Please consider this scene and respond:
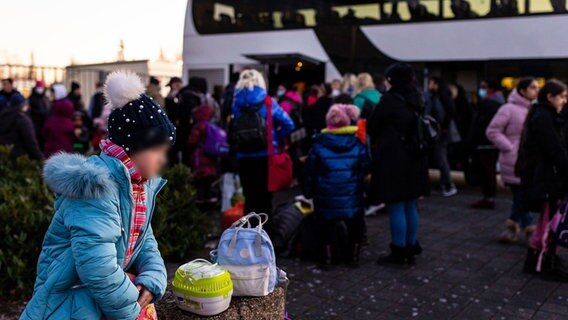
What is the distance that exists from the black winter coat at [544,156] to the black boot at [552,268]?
20.6 inches

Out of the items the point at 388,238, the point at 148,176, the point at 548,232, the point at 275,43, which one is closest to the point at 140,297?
the point at 148,176

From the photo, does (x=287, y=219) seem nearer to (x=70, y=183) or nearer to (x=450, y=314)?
(x=450, y=314)

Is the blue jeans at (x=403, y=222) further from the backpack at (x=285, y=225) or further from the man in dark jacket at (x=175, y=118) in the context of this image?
the man in dark jacket at (x=175, y=118)

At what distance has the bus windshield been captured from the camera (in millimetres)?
10758

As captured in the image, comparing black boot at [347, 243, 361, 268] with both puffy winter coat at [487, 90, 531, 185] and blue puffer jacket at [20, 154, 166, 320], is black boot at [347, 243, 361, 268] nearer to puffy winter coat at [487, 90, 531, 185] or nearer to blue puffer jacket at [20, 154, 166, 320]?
puffy winter coat at [487, 90, 531, 185]

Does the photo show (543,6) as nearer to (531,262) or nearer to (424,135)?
(424,135)

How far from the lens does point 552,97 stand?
5.48m

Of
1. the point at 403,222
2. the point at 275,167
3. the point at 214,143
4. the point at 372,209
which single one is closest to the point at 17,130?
the point at 214,143

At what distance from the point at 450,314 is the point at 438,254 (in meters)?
1.83

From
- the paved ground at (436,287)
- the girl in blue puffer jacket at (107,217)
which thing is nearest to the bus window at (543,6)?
the paved ground at (436,287)

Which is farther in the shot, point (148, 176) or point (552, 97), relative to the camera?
point (552, 97)

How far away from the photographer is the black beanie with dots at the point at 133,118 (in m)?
2.28

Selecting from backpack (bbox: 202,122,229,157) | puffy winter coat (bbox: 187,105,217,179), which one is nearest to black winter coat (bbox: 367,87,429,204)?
backpack (bbox: 202,122,229,157)

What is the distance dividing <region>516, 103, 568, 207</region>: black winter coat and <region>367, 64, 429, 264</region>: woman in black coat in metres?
0.95
